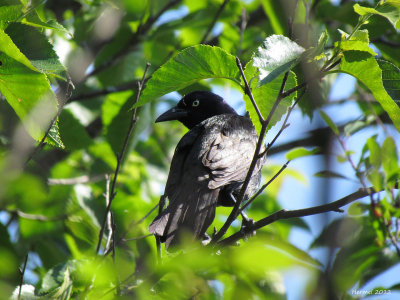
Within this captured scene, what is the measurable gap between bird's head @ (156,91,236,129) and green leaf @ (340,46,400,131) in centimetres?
356

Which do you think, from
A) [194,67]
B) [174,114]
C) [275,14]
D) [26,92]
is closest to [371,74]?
[194,67]

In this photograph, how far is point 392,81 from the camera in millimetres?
2543

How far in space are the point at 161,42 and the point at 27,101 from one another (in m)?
3.45

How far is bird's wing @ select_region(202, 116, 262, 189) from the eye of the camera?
13.5 ft

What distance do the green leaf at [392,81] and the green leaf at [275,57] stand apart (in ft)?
1.67

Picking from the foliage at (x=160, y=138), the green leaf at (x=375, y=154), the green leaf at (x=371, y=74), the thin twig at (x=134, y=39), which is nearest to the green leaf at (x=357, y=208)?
the foliage at (x=160, y=138)

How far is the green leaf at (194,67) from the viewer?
2666mm

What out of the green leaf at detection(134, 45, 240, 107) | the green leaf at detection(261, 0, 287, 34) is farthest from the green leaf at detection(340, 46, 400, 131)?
the green leaf at detection(261, 0, 287, 34)

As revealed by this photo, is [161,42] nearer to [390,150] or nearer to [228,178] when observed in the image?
[228,178]

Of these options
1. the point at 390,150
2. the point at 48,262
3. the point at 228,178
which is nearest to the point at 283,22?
the point at 228,178

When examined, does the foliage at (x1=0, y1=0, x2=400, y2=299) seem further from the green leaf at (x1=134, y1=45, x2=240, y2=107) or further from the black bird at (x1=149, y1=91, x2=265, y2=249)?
the black bird at (x1=149, y1=91, x2=265, y2=249)

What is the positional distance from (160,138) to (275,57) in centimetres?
483

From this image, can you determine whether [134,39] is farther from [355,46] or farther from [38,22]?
[355,46]

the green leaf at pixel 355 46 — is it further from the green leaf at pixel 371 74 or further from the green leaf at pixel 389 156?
the green leaf at pixel 389 156
